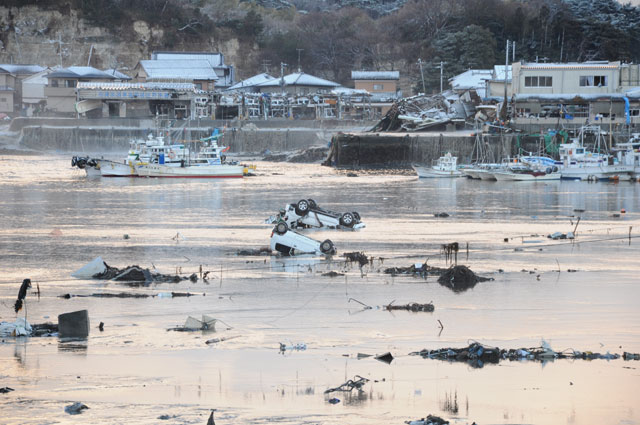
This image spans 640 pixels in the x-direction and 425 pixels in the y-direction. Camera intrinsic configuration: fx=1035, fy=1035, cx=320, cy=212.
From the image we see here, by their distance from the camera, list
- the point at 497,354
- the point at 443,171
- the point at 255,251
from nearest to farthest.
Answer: the point at 497,354
the point at 255,251
the point at 443,171

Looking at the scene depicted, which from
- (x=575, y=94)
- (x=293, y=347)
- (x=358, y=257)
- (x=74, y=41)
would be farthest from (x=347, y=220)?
(x=74, y=41)

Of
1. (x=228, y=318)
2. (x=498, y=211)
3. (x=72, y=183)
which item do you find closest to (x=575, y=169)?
(x=498, y=211)

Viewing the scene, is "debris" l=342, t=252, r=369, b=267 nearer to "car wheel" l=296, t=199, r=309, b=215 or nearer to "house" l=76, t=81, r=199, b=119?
"car wheel" l=296, t=199, r=309, b=215

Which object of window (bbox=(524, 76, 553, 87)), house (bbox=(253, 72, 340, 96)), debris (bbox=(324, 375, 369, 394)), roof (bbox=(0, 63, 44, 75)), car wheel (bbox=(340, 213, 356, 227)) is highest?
roof (bbox=(0, 63, 44, 75))

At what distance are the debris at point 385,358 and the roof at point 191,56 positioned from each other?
297ft

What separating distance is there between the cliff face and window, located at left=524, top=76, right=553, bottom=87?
4596 cm

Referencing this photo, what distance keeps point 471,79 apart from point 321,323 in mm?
71767

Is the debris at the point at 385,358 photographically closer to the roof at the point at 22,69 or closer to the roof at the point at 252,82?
the roof at the point at 252,82

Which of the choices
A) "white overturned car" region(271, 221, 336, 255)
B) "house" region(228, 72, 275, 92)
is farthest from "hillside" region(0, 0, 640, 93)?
"white overturned car" region(271, 221, 336, 255)

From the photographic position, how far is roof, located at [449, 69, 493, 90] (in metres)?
84.4

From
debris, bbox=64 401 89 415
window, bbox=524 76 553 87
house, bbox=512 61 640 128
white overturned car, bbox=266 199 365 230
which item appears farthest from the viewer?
window, bbox=524 76 553 87

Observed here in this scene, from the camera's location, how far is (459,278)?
21125 millimetres

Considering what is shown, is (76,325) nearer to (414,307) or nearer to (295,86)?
(414,307)

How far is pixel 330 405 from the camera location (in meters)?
12.6
